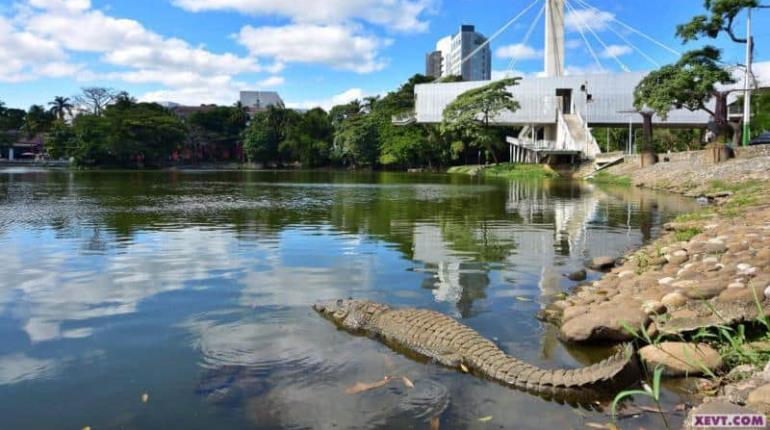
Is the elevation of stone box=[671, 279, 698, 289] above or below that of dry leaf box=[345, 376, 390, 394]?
above

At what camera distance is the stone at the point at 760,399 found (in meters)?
4.19

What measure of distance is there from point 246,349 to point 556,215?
15826 mm

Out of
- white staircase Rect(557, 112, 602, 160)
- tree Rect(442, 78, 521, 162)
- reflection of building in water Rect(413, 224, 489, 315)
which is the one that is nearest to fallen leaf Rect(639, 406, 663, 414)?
reflection of building in water Rect(413, 224, 489, 315)

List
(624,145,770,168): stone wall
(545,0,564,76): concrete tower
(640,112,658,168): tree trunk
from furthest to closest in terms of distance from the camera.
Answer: (545,0,564,76): concrete tower
(640,112,658,168): tree trunk
(624,145,770,168): stone wall

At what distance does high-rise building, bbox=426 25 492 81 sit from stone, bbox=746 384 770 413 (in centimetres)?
16462

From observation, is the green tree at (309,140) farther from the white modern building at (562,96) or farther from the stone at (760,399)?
the stone at (760,399)

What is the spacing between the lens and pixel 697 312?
6477mm

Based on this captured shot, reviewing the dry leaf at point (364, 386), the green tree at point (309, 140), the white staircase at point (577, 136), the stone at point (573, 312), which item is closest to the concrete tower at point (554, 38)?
the white staircase at point (577, 136)

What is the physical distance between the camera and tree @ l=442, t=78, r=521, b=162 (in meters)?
64.8

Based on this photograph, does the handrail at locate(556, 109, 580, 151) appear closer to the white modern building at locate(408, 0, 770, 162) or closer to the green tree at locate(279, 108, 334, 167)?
the white modern building at locate(408, 0, 770, 162)

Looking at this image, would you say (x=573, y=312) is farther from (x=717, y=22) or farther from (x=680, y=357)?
(x=717, y=22)

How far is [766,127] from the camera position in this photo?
164 ft

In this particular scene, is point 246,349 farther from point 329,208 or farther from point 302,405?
point 329,208

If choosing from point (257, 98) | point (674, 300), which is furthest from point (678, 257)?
Result: point (257, 98)
